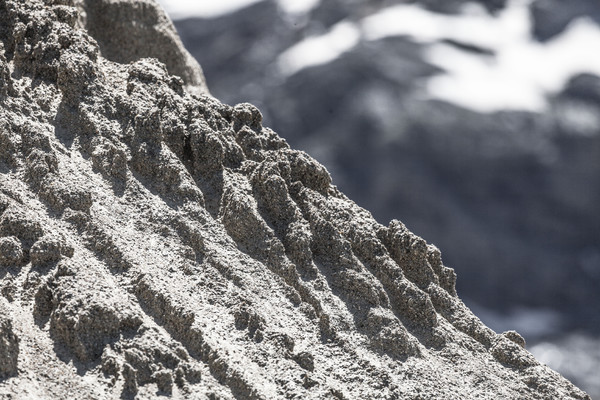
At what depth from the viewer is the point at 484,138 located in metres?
10.4

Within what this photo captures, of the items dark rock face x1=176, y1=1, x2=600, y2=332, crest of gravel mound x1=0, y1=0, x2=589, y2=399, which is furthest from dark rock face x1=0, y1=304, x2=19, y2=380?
dark rock face x1=176, y1=1, x2=600, y2=332

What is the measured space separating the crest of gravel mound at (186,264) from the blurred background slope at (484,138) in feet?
26.5

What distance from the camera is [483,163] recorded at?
10.3 m

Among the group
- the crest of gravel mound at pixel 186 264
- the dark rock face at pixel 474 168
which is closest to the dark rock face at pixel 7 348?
the crest of gravel mound at pixel 186 264

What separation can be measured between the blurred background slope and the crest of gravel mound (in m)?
8.08

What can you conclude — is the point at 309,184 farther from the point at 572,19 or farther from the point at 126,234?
the point at 572,19

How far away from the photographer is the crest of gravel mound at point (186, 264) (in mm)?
1677

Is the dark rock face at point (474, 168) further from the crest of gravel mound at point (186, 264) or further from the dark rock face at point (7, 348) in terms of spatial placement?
the dark rock face at point (7, 348)

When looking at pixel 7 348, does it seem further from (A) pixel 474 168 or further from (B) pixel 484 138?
(B) pixel 484 138

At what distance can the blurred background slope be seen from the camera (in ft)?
33.8

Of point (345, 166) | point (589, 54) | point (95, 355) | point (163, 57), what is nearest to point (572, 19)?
point (589, 54)

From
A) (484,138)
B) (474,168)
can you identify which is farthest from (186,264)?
(484,138)

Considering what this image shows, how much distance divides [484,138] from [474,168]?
0.38m

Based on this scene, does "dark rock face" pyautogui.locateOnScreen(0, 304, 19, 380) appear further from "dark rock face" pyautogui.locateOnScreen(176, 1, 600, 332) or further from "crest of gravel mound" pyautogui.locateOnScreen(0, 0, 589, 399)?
"dark rock face" pyautogui.locateOnScreen(176, 1, 600, 332)
